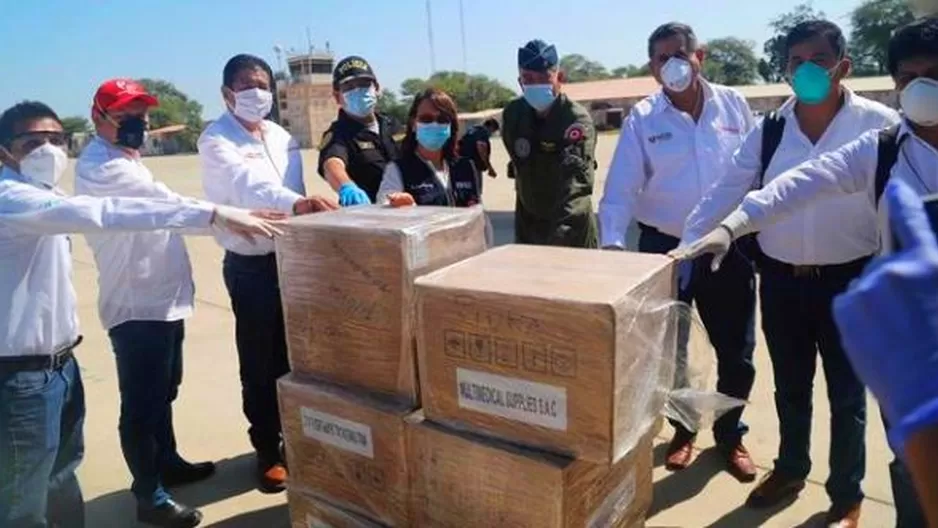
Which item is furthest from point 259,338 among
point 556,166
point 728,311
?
point 728,311

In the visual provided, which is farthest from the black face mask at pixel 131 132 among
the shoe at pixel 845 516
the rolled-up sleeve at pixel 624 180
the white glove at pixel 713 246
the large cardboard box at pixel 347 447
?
the shoe at pixel 845 516

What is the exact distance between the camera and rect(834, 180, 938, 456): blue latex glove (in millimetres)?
704

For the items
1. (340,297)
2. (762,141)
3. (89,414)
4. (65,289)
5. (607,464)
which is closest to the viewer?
(607,464)

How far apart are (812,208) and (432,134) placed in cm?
142

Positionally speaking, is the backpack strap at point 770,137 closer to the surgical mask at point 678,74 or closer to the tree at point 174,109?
the surgical mask at point 678,74

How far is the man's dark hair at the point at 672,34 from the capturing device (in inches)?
A: 115

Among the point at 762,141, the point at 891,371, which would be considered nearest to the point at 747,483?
the point at 762,141

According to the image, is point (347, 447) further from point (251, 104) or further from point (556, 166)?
point (556, 166)

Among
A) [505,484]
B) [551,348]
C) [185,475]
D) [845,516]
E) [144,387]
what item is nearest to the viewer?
[551,348]

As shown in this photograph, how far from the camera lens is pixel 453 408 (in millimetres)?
1652

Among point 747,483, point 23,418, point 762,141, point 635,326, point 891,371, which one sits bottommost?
point 747,483

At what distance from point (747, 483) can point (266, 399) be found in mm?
2037

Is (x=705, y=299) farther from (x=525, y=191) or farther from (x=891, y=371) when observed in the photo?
(x=891, y=371)

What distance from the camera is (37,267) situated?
2162 mm
